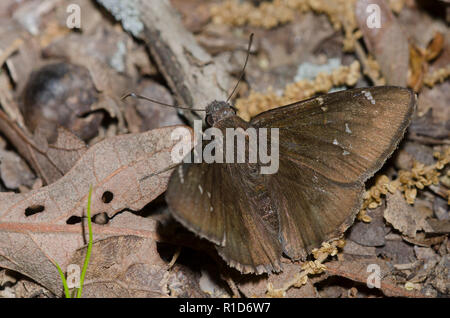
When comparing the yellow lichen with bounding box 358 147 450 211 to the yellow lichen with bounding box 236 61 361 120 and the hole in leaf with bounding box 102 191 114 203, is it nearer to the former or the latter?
the yellow lichen with bounding box 236 61 361 120

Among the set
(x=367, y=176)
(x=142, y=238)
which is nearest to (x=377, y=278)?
(x=367, y=176)

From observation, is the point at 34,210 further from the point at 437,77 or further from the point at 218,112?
the point at 437,77

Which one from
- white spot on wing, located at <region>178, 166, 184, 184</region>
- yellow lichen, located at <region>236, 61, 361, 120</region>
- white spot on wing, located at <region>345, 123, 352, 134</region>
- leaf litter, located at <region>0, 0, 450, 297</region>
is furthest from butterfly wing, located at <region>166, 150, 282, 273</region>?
yellow lichen, located at <region>236, 61, 361, 120</region>

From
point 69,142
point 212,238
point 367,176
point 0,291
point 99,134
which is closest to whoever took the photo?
point 212,238

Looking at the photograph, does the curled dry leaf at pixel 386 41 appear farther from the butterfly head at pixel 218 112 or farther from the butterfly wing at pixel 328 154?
the butterfly head at pixel 218 112

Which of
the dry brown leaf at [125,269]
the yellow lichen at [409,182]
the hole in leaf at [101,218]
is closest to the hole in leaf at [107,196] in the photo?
the hole in leaf at [101,218]
